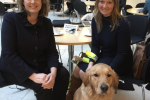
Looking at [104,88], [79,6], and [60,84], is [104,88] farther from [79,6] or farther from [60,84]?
[79,6]

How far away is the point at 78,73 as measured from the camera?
5.78 ft

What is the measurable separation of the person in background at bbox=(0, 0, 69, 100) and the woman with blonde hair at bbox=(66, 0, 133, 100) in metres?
0.39

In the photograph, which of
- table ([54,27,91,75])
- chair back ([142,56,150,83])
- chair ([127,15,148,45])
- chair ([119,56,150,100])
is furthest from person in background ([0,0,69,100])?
chair ([127,15,148,45])

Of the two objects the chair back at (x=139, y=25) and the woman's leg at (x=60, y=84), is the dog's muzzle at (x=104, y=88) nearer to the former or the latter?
the woman's leg at (x=60, y=84)

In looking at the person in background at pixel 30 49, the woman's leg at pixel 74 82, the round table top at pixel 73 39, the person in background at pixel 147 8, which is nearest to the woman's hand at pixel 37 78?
the person in background at pixel 30 49

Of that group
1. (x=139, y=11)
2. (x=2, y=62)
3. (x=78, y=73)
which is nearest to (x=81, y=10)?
(x=139, y=11)

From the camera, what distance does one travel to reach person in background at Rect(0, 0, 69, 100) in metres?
1.32

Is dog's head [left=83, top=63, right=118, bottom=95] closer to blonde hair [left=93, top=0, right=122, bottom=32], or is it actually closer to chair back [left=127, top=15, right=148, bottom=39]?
blonde hair [left=93, top=0, right=122, bottom=32]

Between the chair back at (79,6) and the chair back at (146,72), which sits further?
the chair back at (79,6)

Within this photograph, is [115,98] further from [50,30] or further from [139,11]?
[139,11]

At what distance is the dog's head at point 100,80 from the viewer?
1.25 meters

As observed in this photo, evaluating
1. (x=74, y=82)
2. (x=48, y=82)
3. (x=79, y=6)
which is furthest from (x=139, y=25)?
(x=79, y=6)

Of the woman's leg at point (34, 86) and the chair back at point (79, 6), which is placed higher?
the chair back at point (79, 6)

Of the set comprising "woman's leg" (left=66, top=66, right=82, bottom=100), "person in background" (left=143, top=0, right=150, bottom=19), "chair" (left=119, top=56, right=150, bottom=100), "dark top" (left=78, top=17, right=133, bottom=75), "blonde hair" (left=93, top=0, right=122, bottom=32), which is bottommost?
"woman's leg" (left=66, top=66, right=82, bottom=100)
